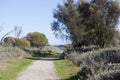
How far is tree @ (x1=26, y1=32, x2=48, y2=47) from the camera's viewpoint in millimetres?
104312

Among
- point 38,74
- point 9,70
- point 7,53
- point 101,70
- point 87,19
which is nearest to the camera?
point 101,70

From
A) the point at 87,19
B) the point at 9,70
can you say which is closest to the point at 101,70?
the point at 9,70

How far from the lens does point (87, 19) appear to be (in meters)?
56.7

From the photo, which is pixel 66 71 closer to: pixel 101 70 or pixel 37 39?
pixel 101 70

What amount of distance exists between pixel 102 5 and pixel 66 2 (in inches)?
233

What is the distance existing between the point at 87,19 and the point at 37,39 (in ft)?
162

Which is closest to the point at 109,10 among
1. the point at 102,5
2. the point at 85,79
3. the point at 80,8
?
the point at 102,5

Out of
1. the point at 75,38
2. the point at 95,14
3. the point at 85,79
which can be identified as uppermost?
the point at 95,14

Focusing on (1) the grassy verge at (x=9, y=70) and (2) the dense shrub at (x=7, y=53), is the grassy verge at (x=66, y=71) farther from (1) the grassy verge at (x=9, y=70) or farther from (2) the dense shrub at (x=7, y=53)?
(2) the dense shrub at (x=7, y=53)

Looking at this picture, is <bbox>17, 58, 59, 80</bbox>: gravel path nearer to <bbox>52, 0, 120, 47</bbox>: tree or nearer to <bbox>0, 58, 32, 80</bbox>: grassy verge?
<bbox>0, 58, 32, 80</bbox>: grassy verge

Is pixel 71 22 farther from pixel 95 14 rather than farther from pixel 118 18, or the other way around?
pixel 118 18

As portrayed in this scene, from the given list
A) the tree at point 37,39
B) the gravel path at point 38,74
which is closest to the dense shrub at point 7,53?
the gravel path at point 38,74

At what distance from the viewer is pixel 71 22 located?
54.2 metres

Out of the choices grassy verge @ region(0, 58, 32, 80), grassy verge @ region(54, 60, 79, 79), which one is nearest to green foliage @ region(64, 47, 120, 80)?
grassy verge @ region(54, 60, 79, 79)
